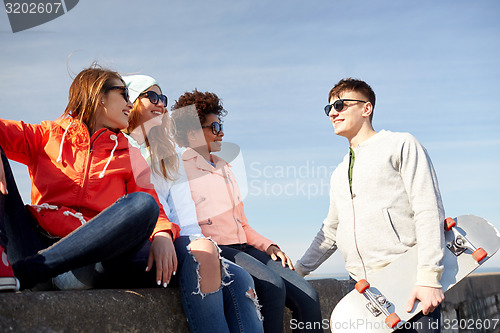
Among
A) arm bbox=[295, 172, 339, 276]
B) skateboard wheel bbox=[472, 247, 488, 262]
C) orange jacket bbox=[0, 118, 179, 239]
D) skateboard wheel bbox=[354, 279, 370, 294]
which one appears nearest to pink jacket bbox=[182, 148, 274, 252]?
arm bbox=[295, 172, 339, 276]

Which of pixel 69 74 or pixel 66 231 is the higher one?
pixel 69 74

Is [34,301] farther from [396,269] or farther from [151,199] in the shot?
[396,269]

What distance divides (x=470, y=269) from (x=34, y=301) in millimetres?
2304

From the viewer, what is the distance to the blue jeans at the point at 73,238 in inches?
93.7

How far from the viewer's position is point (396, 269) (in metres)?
3.13

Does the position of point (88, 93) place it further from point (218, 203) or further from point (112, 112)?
point (218, 203)

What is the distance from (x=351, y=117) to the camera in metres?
3.67

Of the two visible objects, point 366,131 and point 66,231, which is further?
point 366,131

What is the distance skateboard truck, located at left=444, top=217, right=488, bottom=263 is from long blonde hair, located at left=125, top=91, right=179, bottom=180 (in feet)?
5.67

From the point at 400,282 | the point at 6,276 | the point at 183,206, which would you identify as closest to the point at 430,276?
the point at 400,282

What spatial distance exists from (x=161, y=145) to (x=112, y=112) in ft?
2.28

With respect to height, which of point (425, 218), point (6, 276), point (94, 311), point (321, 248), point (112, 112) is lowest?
point (321, 248)

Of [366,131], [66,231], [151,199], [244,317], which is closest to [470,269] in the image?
[366,131]

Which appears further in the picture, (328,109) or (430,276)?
(328,109)
